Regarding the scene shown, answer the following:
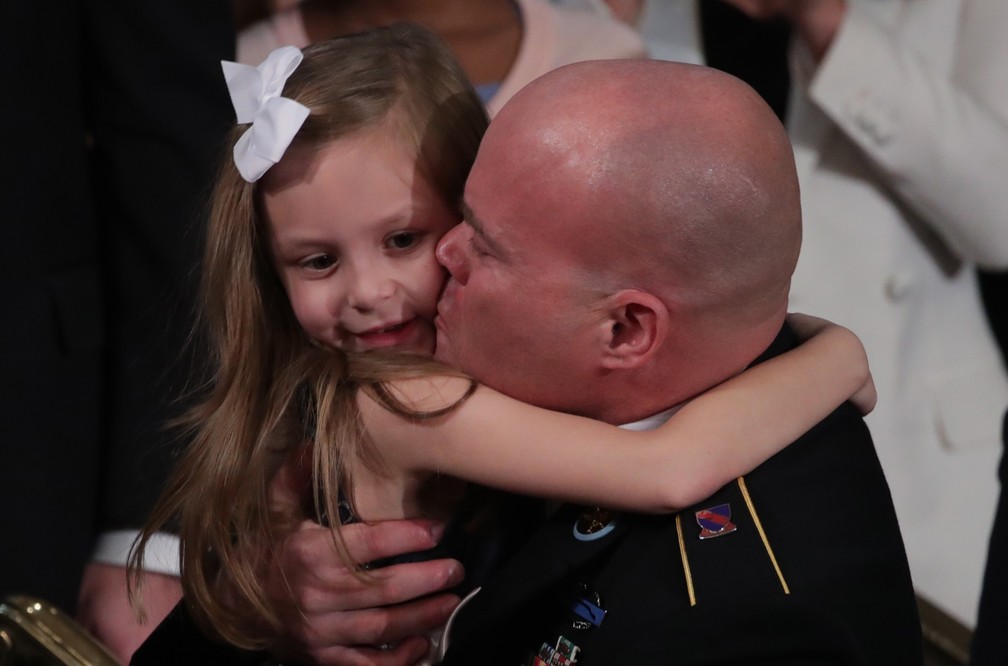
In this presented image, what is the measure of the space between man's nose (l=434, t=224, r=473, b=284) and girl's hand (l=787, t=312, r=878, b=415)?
362mm

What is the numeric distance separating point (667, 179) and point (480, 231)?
193 millimetres

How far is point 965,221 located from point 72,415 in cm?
153

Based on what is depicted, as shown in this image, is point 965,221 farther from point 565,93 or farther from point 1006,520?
point 565,93

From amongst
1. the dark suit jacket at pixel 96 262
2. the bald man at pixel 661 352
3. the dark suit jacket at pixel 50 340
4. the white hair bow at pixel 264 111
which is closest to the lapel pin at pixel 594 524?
the bald man at pixel 661 352

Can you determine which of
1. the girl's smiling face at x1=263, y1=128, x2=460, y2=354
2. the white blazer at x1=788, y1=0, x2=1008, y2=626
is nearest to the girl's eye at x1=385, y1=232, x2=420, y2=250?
the girl's smiling face at x1=263, y1=128, x2=460, y2=354

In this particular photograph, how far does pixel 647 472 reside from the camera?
0.94 m

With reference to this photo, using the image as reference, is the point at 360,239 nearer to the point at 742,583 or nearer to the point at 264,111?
the point at 264,111

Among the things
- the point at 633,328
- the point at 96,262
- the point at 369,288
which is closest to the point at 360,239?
the point at 369,288

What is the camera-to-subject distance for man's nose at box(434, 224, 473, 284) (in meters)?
1.07

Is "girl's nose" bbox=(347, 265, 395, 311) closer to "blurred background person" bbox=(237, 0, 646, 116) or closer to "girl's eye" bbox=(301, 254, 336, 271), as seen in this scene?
"girl's eye" bbox=(301, 254, 336, 271)

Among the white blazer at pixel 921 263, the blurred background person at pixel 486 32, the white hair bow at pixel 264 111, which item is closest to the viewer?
the white hair bow at pixel 264 111

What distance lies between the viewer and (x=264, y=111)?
44.7 inches

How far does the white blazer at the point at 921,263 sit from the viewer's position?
189cm

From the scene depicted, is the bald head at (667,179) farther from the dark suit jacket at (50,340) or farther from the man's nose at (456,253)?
the dark suit jacket at (50,340)
